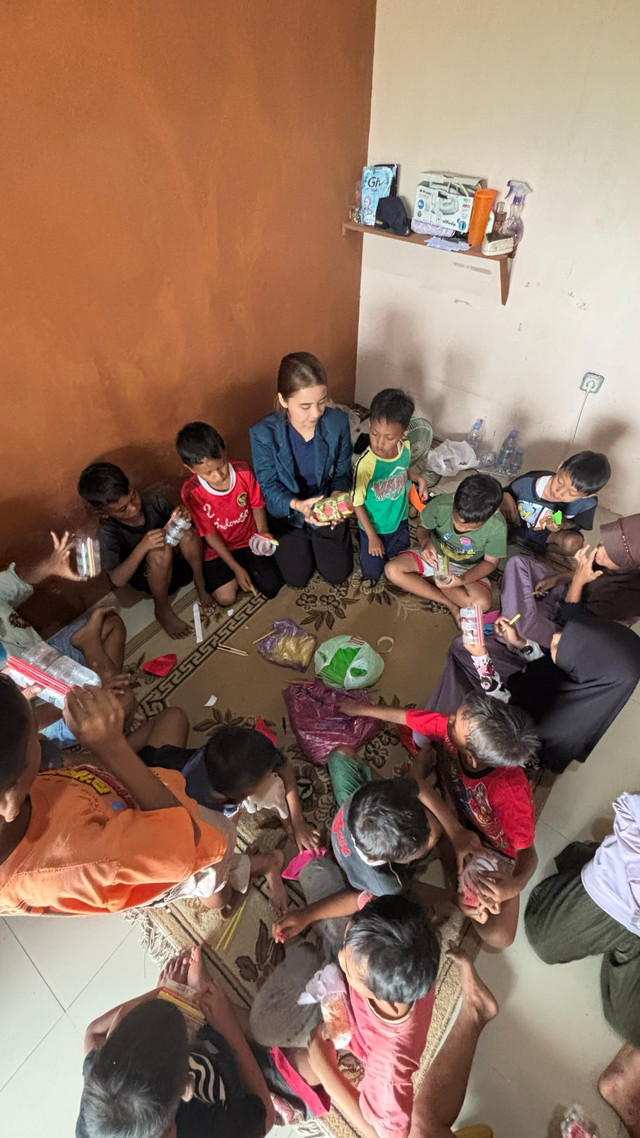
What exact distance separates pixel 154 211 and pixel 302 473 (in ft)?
4.06

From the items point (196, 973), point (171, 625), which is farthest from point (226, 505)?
point (196, 973)

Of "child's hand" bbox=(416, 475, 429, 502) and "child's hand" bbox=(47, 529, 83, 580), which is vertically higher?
"child's hand" bbox=(416, 475, 429, 502)

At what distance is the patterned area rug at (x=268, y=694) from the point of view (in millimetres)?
1777

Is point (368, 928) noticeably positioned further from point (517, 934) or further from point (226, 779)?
point (517, 934)

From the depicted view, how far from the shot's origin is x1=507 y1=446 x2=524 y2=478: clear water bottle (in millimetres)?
3267

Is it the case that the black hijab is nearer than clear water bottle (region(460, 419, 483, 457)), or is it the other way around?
the black hijab

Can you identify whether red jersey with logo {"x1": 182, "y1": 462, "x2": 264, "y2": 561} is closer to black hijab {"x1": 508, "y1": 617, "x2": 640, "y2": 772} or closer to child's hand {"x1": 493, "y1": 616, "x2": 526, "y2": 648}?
child's hand {"x1": 493, "y1": 616, "x2": 526, "y2": 648}

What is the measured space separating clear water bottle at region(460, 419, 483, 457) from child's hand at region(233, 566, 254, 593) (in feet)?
→ 5.39

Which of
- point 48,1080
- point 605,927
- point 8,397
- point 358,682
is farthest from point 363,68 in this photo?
point 48,1080

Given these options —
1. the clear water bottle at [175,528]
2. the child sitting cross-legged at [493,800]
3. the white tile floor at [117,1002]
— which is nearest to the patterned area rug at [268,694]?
the white tile floor at [117,1002]

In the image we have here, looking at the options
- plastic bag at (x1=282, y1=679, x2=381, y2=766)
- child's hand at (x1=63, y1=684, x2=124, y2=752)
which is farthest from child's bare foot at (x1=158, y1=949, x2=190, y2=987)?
child's hand at (x1=63, y1=684, x2=124, y2=752)

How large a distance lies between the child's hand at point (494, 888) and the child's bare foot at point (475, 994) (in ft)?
0.67

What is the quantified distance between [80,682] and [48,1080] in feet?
3.69

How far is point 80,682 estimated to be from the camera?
1817 mm
